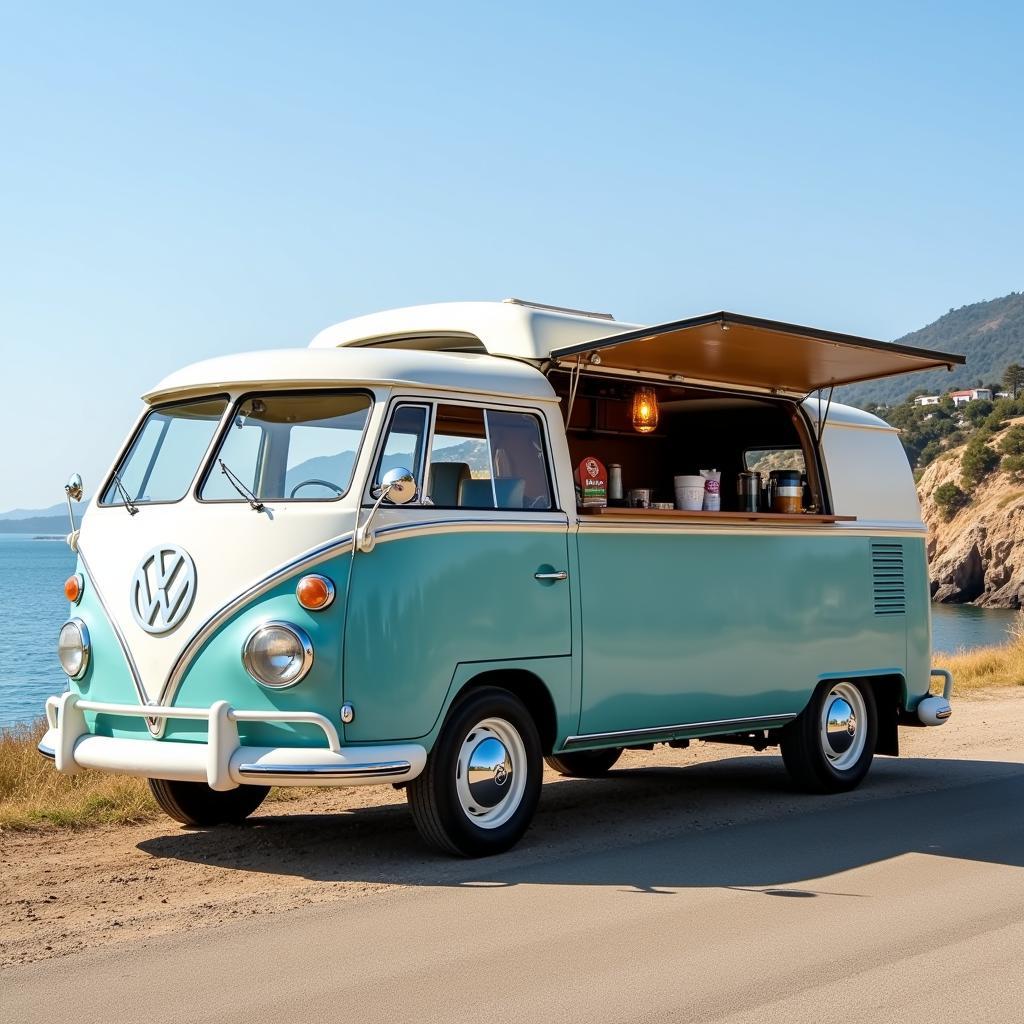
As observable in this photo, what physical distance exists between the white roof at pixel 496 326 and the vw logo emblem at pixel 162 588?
89.8 inches

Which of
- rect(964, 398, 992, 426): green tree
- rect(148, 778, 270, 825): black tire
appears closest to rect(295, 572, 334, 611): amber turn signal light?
rect(148, 778, 270, 825): black tire

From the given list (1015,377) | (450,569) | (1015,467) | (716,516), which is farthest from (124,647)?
(1015,377)

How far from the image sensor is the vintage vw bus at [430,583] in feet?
24.3

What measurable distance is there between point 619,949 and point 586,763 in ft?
17.3

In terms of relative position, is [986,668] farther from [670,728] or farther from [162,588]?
[162,588]

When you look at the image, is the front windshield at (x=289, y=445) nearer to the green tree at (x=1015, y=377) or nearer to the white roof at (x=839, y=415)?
the white roof at (x=839, y=415)

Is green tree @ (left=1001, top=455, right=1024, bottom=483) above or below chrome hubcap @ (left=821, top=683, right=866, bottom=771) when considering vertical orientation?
above

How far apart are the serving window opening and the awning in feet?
0.66

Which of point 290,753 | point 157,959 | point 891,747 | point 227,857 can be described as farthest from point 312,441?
point 891,747

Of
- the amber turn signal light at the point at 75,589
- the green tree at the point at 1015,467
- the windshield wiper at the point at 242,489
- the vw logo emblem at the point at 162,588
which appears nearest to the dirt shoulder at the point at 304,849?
the vw logo emblem at the point at 162,588

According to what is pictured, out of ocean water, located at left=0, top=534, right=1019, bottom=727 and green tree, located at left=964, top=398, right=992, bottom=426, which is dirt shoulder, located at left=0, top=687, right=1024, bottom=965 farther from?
green tree, located at left=964, top=398, right=992, bottom=426

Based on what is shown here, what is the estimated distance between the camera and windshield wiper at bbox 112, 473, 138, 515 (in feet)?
26.8

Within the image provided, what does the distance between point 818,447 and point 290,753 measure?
17.4ft

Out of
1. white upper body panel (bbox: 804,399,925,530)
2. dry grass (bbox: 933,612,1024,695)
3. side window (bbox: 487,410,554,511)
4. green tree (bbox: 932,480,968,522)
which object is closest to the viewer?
side window (bbox: 487,410,554,511)
